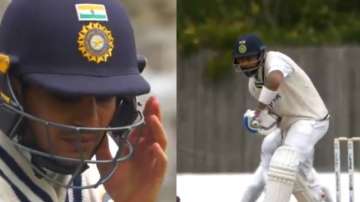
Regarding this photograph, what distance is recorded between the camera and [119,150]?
6.38 feet

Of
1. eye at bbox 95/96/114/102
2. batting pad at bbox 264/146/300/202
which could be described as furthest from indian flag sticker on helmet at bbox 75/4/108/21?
batting pad at bbox 264/146/300/202

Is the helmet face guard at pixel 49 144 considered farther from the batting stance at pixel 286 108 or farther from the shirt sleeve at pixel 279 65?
the shirt sleeve at pixel 279 65

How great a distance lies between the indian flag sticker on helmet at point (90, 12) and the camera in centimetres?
185

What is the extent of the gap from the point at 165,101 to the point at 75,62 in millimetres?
2125

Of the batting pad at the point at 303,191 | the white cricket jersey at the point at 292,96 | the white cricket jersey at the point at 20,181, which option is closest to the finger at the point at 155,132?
the white cricket jersey at the point at 20,181

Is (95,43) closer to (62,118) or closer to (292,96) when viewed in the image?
(62,118)

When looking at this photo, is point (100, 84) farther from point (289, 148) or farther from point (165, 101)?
point (289, 148)

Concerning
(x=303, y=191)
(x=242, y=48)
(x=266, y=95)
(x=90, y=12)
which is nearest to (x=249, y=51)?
(x=242, y=48)

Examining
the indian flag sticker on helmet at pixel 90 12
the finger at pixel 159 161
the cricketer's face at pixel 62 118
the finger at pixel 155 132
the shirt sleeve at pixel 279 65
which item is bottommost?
the shirt sleeve at pixel 279 65

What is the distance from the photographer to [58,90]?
180 centimetres

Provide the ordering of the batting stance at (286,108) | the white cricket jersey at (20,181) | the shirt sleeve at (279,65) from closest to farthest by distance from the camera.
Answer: the white cricket jersey at (20,181)
the batting stance at (286,108)
the shirt sleeve at (279,65)

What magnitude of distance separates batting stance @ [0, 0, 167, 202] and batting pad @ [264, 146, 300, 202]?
5.16 meters

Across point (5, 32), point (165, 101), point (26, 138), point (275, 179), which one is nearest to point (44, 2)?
point (5, 32)

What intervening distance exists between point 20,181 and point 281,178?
533 centimetres
